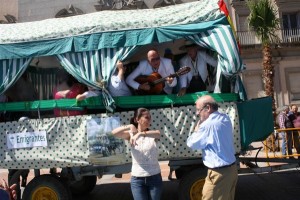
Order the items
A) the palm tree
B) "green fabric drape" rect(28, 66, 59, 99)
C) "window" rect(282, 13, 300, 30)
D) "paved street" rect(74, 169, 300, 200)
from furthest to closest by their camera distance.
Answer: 1. "window" rect(282, 13, 300, 30)
2. the palm tree
3. "green fabric drape" rect(28, 66, 59, 99)
4. "paved street" rect(74, 169, 300, 200)

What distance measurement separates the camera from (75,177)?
7051mm

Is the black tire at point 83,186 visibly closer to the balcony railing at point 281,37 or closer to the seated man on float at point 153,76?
the seated man on float at point 153,76

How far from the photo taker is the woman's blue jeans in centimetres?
495

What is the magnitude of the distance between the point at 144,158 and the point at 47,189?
2.63 m

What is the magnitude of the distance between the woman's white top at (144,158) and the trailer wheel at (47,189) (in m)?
2.26

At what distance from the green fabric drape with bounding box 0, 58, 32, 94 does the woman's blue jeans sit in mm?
3256

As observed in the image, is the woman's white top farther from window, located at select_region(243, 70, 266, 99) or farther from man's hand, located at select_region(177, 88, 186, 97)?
window, located at select_region(243, 70, 266, 99)

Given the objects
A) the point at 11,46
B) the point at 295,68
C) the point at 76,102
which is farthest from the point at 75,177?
the point at 295,68

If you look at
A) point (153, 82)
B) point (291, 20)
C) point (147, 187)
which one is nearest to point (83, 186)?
point (153, 82)

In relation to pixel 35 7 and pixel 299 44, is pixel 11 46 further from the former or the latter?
pixel 299 44

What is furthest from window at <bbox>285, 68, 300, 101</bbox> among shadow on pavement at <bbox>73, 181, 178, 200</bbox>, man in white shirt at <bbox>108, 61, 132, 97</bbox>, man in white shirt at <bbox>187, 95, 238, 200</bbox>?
man in white shirt at <bbox>187, 95, 238, 200</bbox>

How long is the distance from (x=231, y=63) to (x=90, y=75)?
92.2 inches

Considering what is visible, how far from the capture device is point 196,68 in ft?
23.1

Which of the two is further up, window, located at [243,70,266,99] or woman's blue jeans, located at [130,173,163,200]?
window, located at [243,70,266,99]
